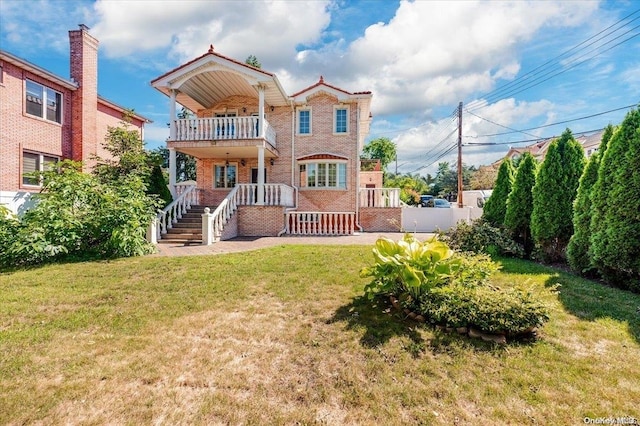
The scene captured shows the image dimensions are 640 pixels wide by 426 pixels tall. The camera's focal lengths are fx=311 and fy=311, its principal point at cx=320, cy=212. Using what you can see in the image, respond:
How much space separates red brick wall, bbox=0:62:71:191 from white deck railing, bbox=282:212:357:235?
1108 cm

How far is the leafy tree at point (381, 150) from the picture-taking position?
177 ft

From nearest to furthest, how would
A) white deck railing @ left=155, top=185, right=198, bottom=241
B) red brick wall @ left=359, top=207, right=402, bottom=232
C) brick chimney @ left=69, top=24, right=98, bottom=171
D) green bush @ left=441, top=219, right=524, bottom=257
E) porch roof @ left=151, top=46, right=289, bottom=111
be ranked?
green bush @ left=441, top=219, right=524, bottom=257 < white deck railing @ left=155, top=185, right=198, bottom=241 < porch roof @ left=151, top=46, right=289, bottom=111 < brick chimney @ left=69, top=24, right=98, bottom=171 < red brick wall @ left=359, top=207, right=402, bottom=232

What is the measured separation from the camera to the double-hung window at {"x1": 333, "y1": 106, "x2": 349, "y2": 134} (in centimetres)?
1570

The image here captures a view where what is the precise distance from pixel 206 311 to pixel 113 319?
118 centimetres

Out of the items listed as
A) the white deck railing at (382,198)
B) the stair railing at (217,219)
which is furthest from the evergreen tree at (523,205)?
the stair railing at (217,219)

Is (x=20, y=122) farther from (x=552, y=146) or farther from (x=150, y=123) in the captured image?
(x=552, y=146)

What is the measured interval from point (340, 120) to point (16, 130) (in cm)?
1381

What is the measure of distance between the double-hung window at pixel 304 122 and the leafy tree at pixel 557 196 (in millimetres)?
10592

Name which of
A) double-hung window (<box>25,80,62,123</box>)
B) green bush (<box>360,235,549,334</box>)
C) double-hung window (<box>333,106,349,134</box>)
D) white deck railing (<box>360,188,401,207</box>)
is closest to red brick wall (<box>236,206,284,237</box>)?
white deck railing (<box>360,188,401,207</box>)

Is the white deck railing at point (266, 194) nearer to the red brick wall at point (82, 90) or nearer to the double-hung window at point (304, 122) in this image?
the double-hung window at point (304, 122)

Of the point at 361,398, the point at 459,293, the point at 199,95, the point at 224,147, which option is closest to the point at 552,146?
the point at 459,293

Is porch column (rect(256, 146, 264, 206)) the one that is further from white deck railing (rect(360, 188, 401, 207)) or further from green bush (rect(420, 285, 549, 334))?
green bush (rect(420, 285, 549, 334))

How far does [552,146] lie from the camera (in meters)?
8.10

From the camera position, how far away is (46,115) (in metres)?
14.0
